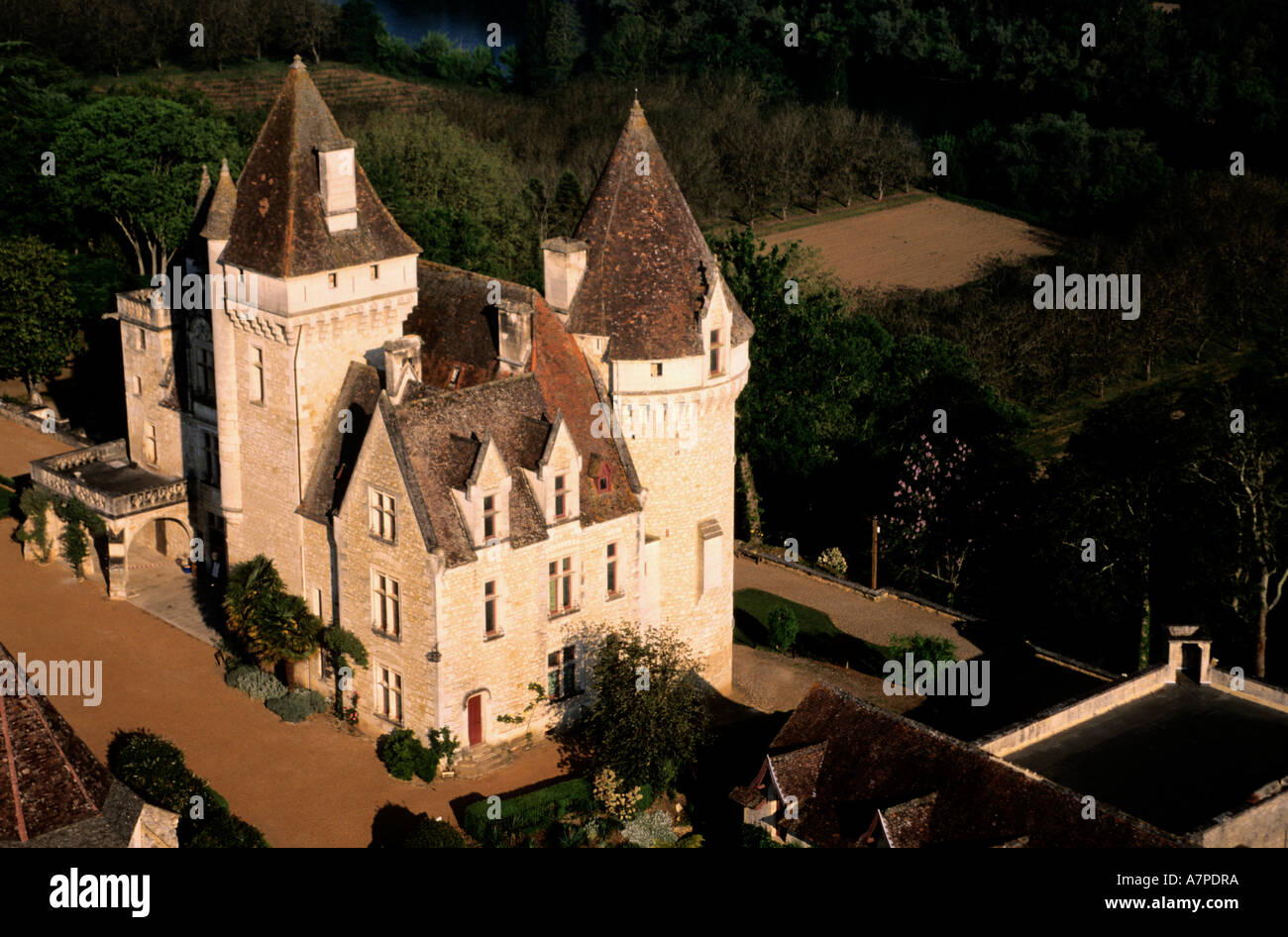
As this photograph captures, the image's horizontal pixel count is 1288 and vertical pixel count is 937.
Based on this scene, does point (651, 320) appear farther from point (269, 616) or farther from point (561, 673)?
point (269, 616)

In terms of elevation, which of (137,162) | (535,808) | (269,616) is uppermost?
(137,162)

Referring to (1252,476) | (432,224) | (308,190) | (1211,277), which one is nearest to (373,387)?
(308,190)

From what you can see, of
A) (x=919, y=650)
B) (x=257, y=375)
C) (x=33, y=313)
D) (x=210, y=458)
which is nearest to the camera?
(x=257, y=375)

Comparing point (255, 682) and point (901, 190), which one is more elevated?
point (901, 190)

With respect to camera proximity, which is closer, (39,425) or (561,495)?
(561,495)

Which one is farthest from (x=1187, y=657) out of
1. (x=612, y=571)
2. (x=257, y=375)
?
(x=257, y=375)

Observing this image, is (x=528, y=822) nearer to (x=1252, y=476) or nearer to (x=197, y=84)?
(x=1252, y=476)

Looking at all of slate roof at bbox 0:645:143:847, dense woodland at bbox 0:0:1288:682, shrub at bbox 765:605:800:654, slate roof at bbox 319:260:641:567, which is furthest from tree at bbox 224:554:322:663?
dense woodland at bbox 0:0:1288:682
